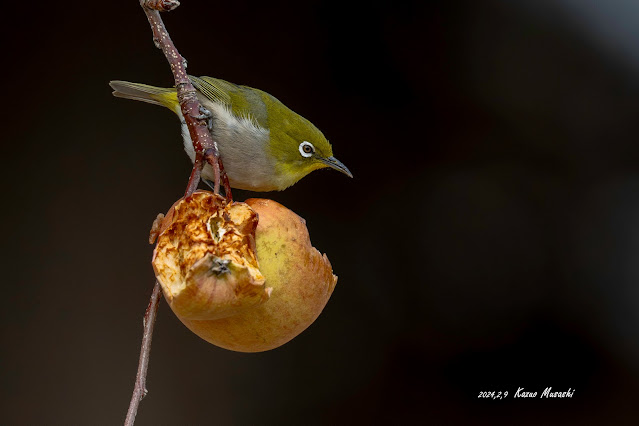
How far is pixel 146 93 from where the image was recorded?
1.92 metres

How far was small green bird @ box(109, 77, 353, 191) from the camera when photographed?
1708mm

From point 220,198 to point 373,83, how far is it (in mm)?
1788

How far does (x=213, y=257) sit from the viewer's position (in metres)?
0.89

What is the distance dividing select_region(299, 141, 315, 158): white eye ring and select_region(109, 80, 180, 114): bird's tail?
1.37 ft

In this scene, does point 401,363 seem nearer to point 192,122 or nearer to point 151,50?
point 151,50

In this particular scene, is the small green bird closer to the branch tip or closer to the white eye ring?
the white eye ring

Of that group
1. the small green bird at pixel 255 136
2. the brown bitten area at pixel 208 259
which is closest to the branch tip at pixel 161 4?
the brown bitten area at pixel 208 259

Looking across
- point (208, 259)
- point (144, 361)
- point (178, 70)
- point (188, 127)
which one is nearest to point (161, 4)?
point (178, 70)

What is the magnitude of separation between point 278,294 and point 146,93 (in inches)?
45.8

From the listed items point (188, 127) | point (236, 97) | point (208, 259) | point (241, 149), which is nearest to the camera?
point (208, 259)

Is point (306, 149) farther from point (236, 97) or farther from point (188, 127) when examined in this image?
point (188, 127)

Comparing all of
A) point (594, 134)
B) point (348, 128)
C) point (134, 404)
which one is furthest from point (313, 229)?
point (134, 404)

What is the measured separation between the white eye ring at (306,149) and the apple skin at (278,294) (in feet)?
2.45

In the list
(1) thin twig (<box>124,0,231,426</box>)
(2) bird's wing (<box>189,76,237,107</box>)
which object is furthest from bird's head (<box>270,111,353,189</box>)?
(1) thin twig (<box>124,0,231,426</box>)
